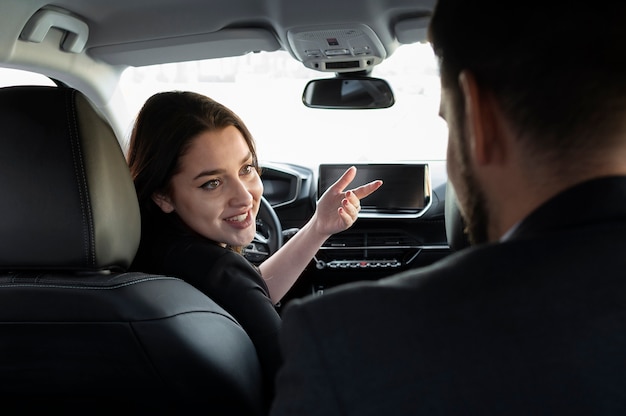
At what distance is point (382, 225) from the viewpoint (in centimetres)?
502

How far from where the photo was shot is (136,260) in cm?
236

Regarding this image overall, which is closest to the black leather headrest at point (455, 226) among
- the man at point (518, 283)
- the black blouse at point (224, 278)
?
the black blouse at point (224, 278)

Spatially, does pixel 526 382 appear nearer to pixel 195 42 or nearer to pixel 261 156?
pixel 195 42

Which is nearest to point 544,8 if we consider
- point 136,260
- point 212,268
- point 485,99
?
point 485,99

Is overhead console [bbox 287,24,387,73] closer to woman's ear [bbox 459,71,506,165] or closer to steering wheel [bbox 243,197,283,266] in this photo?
steering wheel [bbox 243,197,283,266]

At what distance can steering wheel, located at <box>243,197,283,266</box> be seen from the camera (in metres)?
4.38

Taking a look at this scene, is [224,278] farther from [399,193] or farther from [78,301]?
[399,193]

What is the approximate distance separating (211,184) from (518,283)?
1.55 metres

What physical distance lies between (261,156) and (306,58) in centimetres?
189

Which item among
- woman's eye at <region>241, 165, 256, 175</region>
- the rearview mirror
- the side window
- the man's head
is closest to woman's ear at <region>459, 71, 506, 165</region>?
the man's head

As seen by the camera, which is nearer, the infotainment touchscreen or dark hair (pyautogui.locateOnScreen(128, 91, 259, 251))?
dark hair (pyautogui.locateOnScreen(128, 91, 259, 251))

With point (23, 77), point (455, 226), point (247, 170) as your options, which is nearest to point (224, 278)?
point (247, 170)

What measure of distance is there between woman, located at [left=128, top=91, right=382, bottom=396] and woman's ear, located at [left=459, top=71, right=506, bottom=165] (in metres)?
1.19

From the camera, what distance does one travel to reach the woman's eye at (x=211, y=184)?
2371mm
